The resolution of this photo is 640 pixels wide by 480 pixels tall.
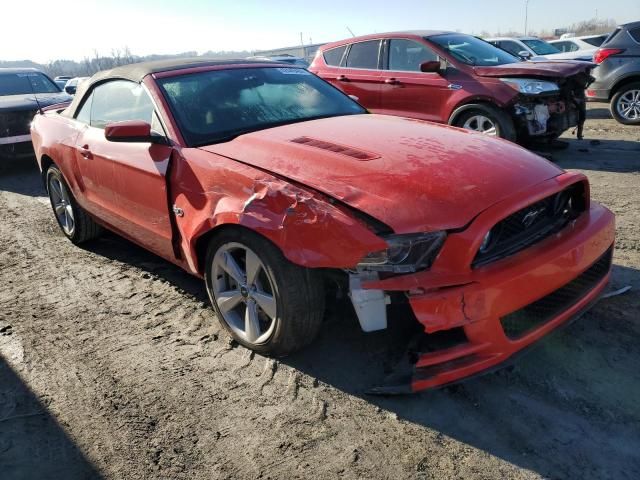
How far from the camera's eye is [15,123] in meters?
8.25

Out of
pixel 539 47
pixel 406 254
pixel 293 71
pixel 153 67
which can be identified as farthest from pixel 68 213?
pixel 539 47

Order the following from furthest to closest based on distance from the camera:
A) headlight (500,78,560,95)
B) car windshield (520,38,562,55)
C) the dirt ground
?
car windshield (520,38,562,55) < headlight (500,78,560,95) < the dirt ground

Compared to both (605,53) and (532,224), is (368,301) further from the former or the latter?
(605,53)

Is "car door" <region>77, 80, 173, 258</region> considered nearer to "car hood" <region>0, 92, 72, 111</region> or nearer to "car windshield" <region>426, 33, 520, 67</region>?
"car windshield" <region>426, 33, 520, 67</region>

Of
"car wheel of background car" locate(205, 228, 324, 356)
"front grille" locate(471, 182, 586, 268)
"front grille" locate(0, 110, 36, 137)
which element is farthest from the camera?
"front grille" locate(0, 110, 36, 137)

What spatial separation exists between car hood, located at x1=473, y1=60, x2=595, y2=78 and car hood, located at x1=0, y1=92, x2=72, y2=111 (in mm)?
6793

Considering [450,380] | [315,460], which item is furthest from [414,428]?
[315,460]

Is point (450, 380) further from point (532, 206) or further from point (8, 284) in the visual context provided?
point (8, 284)

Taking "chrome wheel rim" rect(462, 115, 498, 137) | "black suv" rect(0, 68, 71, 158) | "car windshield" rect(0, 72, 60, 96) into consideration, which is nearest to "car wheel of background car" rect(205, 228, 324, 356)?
"chrome wheel rim" rect(462, 115, 498, 137)

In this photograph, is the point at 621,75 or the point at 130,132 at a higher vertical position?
the point at 130,132

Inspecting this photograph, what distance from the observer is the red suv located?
6.65m

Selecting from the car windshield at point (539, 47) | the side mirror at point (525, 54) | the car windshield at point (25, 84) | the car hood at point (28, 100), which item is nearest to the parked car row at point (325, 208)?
the car hood at point (28, 100)

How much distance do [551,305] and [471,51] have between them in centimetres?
572

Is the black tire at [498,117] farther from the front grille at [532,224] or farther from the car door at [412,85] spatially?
the front grille at [532,224]
